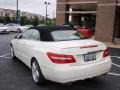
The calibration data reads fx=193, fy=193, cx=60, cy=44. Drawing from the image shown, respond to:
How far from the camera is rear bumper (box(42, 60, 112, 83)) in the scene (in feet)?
14.0

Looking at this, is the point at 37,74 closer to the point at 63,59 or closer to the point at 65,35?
the point at 63,59

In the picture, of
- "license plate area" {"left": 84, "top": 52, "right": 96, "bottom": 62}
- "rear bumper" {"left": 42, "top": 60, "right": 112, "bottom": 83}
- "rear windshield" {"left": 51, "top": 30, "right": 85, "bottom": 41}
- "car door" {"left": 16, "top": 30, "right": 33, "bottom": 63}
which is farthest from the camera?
"car door" {"left": 16, "top": 30, "right": 33, "bottom": 63}

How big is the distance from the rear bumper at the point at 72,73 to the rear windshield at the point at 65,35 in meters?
1.05

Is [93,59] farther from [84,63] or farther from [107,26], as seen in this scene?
[107,26]

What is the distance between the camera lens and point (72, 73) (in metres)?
4.29

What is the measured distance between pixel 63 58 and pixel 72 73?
0.39 m

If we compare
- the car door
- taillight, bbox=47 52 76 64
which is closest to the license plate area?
taillight, bbox=47 52 76 64

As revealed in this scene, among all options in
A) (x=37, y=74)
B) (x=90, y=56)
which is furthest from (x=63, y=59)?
(x=37, y=74)

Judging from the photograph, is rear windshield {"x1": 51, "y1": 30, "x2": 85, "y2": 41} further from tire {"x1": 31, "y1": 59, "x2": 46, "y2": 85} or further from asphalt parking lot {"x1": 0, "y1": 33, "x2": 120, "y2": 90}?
asphalt parking lot {"x1": 0, "y1": 33, "x2": 120, "y2": 90}

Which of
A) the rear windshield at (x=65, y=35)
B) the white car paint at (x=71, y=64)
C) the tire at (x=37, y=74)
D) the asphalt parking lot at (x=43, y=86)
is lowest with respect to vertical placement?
the asphalt parking lot at (x=43, y=86)

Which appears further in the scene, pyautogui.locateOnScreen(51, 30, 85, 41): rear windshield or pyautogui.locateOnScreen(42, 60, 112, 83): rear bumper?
pyautogui.locateOnScreen(51, 30, 85, 41): rear windshield

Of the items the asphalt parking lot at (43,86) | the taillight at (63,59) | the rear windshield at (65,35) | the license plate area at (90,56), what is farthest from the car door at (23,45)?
the license plate area at (90,56)

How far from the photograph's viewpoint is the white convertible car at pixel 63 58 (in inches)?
170

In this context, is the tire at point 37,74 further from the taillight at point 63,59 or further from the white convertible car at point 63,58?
the taillight at point 63,59
